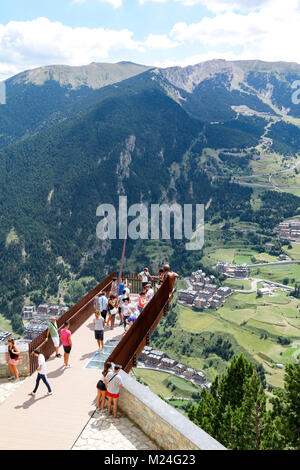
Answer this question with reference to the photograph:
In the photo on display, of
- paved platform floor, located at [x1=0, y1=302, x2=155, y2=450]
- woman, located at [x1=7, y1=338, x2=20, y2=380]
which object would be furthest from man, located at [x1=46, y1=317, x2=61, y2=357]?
woman, located at [x1=7, y1=338, x2=20, y2=380]

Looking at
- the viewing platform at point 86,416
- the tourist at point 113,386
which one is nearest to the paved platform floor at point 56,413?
the viewing platform at point 86,416

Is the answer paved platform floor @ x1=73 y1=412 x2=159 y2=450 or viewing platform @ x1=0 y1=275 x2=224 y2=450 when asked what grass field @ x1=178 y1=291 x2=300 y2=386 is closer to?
viewing platform @ x1=0 y1=275 x2=224 y2=450

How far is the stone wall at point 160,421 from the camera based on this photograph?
9320 mm

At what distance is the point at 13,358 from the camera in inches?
575

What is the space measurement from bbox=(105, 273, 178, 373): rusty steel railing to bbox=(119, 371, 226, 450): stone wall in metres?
1.44

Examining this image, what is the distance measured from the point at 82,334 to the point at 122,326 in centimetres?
208

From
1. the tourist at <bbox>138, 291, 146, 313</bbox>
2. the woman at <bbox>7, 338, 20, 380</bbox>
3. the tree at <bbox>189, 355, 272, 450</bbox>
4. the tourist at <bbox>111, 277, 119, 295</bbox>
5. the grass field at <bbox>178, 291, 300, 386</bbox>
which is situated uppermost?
the tourist at <bbox>111, 277, 119, 295</bbox>

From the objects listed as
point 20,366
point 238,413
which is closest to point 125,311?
point 20,366

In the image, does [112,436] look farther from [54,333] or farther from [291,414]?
[291,414]

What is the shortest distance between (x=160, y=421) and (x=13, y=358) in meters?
6.89

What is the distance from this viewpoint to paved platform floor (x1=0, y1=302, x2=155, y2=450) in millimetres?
11000

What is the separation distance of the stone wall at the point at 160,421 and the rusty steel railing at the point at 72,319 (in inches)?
180
